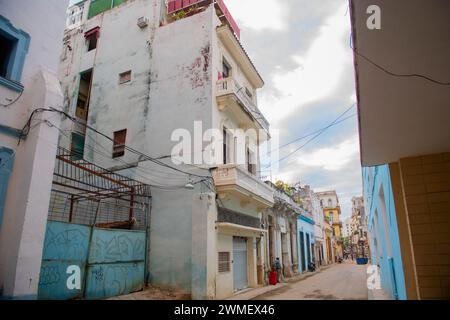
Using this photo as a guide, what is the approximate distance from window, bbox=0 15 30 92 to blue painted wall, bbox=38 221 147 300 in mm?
A: 4043

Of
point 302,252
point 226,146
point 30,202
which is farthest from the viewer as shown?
point 302,252

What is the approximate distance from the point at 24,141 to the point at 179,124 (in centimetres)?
765

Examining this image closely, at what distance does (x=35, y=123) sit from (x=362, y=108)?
6.67 metres

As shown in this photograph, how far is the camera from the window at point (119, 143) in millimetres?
14969

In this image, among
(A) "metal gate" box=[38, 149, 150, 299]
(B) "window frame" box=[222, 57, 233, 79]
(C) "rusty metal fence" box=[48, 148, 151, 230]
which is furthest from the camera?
(B) "window frame" box=[222, 57, 233, 79]

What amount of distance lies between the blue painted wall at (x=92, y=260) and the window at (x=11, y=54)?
4043 mm

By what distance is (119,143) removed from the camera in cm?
1492

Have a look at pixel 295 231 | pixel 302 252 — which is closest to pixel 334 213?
pixel 302 252

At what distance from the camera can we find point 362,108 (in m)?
3.59

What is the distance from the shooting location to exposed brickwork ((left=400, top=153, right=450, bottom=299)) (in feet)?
13.9

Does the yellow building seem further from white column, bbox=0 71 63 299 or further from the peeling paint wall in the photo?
white column, bbox=0 71 63 299

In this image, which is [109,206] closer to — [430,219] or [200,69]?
[200,69]

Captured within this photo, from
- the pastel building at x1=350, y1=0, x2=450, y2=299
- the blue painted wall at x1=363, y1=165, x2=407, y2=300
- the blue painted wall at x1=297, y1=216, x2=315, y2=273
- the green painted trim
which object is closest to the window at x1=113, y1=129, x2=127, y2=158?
the green painted trim

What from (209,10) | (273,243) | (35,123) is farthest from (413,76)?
(273,243)
